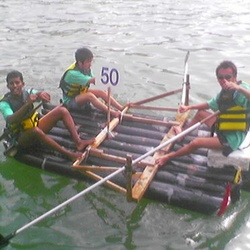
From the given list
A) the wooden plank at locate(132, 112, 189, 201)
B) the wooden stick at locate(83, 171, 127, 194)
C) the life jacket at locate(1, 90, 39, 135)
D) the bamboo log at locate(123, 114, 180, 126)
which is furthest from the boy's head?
the wooden plank at locate(132, 112, 189, 201)

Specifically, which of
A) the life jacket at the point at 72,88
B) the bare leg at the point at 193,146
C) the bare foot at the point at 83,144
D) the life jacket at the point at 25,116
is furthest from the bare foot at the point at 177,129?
the life jacket at the point at 25,116

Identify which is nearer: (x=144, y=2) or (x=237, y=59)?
(x=237, y=59)

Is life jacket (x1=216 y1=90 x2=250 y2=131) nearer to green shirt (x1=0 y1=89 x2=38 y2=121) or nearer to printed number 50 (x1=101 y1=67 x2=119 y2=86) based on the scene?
printed number 50 (x1=101 y1=67 x2=119 y2=86)

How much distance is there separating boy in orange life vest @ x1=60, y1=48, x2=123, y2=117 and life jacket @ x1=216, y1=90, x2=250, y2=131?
6.62 ft

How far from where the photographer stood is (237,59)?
11.5 m

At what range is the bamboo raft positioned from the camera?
216 inches

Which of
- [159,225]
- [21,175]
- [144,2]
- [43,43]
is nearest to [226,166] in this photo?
[159,225]

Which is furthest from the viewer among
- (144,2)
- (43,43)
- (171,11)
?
(144,2)

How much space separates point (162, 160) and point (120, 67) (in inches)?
59.3

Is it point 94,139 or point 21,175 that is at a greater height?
point 94,139

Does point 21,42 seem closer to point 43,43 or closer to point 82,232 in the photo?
point 43,43

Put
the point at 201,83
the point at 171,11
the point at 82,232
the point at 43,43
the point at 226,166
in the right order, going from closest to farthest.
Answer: the point at 82,232
the point at 226,166
the point at 201,83
the point at 43,43
the point at 171,11

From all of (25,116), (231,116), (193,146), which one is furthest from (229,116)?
(25,116)

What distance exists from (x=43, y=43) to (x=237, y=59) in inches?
224
